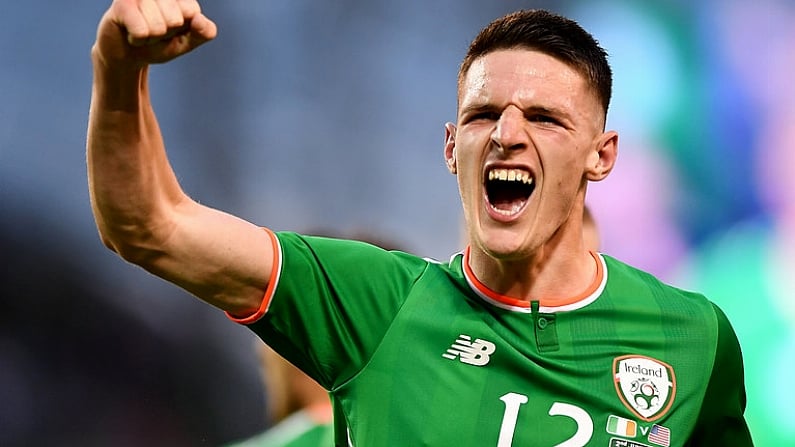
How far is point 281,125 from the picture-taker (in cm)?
344

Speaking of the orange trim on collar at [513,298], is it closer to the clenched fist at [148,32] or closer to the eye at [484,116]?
the eye at [484,116]

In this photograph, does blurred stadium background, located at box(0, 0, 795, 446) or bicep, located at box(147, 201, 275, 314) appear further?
blurred stadium background, located at box(0, 0, 795, 446)

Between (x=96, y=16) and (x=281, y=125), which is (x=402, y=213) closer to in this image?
(x=281, y=125)

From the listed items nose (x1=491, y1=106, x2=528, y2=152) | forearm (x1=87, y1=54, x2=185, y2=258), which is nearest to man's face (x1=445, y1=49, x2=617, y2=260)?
nose (x1=491, y1=106, x2=528, y2=152)

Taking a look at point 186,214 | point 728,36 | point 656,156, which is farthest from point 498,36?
point 728,36

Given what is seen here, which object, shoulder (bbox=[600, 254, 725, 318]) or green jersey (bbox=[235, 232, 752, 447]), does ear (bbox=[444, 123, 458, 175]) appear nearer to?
green jersey (bbox=[235, 232, 752, 447])

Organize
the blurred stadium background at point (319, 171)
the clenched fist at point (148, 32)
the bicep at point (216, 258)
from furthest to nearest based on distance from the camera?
the blurred stadium background at point (319, 171), the bicep at point (216, 258), the clenched fist at point (148, 32)

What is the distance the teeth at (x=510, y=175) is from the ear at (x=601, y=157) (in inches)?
7.1

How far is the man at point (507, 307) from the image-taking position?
6.01 feet

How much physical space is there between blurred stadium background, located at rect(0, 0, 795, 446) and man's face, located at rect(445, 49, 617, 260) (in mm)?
1486

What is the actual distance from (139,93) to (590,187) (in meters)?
2.44

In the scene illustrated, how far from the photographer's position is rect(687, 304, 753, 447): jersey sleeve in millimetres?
2043

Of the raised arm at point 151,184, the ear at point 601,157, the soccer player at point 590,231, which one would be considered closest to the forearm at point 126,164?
the raised arm at point 151,184

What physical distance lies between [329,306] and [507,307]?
388 mm
